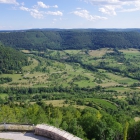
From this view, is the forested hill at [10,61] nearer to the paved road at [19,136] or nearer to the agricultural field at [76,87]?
the agricultural field at [76,87]

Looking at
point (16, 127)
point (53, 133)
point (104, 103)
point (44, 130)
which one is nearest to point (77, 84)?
point (104, 103)

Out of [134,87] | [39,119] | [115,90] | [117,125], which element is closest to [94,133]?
[117,125]

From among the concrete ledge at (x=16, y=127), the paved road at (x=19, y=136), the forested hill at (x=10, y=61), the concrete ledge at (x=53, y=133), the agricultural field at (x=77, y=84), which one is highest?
the concrete ledge at (x=53, y=133)

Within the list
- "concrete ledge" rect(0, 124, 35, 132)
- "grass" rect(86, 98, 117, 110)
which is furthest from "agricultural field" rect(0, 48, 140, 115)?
"concrete ledge" rect(0, 124, 35, 132)

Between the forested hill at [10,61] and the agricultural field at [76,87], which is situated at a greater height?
the forested hill at [10,61]

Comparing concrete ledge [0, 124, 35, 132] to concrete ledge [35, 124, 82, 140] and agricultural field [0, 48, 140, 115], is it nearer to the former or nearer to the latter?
concrete ledge [35, 124, 82, 140]

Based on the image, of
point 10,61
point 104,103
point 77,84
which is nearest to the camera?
point 104,103

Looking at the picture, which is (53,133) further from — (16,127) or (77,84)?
(77,84)

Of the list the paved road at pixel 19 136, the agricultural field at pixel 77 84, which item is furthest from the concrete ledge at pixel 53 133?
the agricultural field at pixel 77 84
